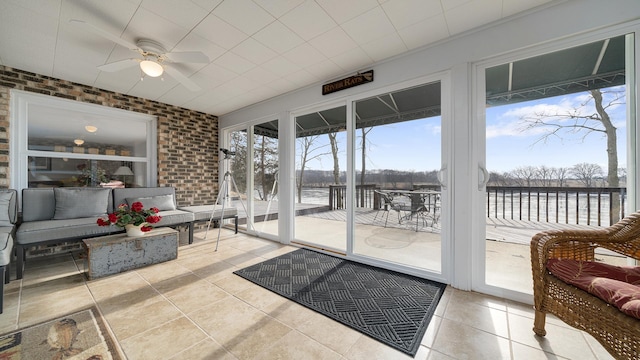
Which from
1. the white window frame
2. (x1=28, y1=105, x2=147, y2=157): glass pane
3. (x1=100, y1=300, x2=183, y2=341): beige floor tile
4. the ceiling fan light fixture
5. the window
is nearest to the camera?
(x1=100, y1=300, x2=183, y2=341): beige floor tile

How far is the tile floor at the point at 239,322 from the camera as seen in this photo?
147cm

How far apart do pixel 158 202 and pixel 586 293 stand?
16.6 feet

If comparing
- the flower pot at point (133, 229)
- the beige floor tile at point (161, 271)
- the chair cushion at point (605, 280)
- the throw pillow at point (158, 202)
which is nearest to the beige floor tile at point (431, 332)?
the chair cushion at point (605, 280)

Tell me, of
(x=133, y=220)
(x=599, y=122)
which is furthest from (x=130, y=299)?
(x=599, y=122)

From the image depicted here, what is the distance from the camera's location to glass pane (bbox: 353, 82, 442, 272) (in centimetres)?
268

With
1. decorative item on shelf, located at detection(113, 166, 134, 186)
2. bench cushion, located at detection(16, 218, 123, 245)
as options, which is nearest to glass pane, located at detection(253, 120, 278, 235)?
bench cushion, located at detection(16, 218, 123, 245)

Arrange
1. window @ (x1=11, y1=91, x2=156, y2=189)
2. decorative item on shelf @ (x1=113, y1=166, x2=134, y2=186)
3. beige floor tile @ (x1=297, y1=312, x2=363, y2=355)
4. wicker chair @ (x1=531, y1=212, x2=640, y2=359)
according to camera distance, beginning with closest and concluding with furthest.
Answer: wicker chair @ (x1=531, y1=212, x2=640, y2=359), beige floor tile @ (x1=297, y1=312, x2=363, y2=355), window @ (x1=11, y1=91, x2=156, y2=189), decorative item on shelf @ (x1=113, y1=166, x2=134, y2=186)

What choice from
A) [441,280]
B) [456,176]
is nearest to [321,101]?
[456,176]

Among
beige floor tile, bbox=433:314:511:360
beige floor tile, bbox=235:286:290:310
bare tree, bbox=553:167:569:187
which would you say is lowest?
beige floor tile, bbox=235:286:290:310

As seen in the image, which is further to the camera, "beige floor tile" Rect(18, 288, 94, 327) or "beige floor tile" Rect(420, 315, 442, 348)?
"beige floor tile" Rect(18, 288, 94, 327)

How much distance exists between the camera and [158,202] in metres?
4.03

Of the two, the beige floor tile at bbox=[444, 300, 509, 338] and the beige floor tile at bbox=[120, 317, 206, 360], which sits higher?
the beige floor tile at bbox=[444, 300, 509, 338]

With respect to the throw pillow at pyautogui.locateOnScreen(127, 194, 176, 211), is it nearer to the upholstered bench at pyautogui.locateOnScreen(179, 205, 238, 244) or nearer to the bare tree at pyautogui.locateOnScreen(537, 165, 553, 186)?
the upholstered bench at pyautogui.locateOnScreen(179, 205, 238, 244)

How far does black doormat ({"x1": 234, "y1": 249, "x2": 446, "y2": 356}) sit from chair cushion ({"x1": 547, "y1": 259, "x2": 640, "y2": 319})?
0.92 meters
